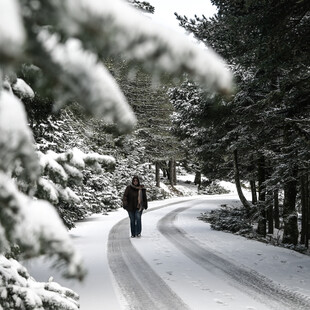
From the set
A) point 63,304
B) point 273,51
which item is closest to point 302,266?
point 273,51

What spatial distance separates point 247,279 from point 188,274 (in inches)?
43.8

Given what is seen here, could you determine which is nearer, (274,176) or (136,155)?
(274,176)

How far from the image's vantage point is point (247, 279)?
6543mm

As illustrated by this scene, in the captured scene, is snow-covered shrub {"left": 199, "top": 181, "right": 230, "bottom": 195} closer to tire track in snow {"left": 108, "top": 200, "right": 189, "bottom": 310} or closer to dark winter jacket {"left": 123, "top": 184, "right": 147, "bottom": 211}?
dark winter jacket {"left": 123, "top": 184, "right": 147, "bottom": 211}

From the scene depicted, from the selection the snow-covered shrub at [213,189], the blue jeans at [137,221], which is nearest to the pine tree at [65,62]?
the blue jeans at [137,221]

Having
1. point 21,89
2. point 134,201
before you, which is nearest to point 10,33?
point 21,89

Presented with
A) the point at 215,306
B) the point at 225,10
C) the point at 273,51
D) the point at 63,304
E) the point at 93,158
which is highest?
the point at 225,10

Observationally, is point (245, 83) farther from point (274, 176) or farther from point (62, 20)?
point (62, 20)

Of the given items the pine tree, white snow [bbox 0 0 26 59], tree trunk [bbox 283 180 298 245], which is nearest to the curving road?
tree trunk [bbox 283 180 298 245]

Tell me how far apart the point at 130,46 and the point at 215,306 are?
501 cm

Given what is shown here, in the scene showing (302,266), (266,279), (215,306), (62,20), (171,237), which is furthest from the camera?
(171,237)

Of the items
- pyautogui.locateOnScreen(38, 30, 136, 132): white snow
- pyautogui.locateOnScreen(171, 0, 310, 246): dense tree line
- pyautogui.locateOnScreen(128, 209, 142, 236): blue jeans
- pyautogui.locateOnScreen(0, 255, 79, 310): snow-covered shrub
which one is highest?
pyautogui.locateOnScreen(171, 0, 310, 246): dense tree line

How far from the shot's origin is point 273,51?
265 inches

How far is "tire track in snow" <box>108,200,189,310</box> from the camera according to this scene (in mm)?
5141
